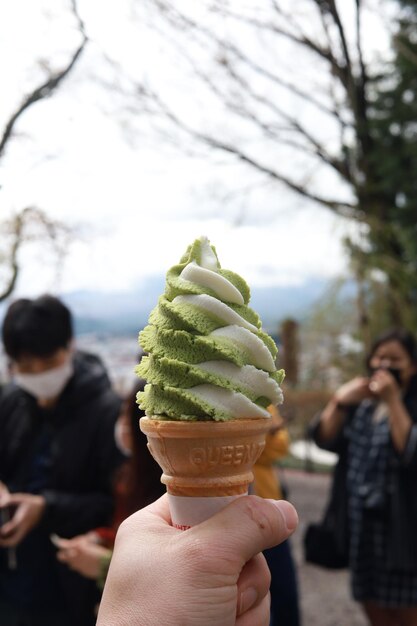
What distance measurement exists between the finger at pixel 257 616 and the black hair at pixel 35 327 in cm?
188

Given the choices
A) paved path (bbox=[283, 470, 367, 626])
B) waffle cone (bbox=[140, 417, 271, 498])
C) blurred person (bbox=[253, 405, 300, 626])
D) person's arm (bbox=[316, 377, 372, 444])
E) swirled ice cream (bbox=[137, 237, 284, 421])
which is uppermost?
swirled ice cream (bbox=[137, 237, 284, 421])

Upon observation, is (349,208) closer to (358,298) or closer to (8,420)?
(358,298)

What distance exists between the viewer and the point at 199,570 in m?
0.95

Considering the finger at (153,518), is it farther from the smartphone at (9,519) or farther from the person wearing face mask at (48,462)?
the smartphone at (9,519)

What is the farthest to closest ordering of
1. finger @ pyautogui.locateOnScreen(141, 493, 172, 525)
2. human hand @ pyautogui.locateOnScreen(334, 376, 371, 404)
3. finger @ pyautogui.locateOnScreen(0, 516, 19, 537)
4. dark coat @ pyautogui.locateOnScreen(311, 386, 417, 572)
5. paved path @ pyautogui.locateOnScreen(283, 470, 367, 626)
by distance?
paved path @ pyautogui.locateOnScreen(283, 470, 367, 626) → human hand @ pyautogui.locateOnScreen(334, 376, 371, 404) → dark coat @ pyautogui.locateOnScreen(311, 386, 417, 572) → finger @ pyautogui.locateOnScreen(0, 516, 19, 537) → finger @ pyautogui.locateOnScreen(141, 493, 172, 525)

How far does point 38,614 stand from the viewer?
263 cm

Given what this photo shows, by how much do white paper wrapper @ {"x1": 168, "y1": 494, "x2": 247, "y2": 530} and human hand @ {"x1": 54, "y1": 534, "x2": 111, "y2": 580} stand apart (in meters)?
1.29

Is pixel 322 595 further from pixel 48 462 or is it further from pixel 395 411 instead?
pixel 48 462

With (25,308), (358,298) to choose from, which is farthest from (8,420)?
(358,298)

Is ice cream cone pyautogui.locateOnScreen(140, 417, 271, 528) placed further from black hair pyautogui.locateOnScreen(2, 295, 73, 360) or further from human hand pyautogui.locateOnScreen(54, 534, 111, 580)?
black hair pyautogui.locateOnScreen(2, 295, 73, 360)

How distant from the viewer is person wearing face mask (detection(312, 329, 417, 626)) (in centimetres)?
300

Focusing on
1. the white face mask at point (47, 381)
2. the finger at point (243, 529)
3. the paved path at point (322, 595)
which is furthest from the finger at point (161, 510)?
the paved path at point (322, 595)

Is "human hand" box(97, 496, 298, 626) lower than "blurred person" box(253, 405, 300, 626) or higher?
higher

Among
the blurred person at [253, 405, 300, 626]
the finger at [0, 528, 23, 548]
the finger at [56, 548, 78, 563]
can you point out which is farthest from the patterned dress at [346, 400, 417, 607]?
the finger at [0, 528, 23, 548]
